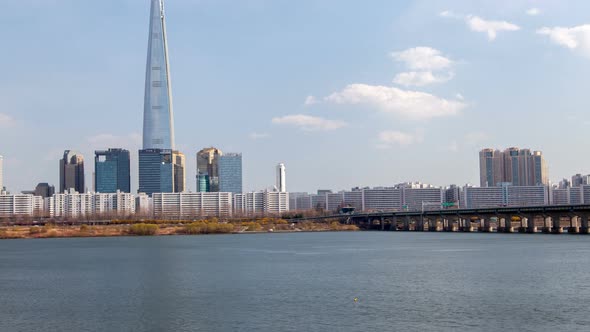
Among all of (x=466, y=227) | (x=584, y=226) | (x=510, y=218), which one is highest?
(x=510, y=218)

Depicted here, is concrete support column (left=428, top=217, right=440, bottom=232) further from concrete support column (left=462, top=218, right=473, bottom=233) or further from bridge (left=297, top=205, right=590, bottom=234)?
concrete support column (left=462, top=218, right=473, bottom=233)

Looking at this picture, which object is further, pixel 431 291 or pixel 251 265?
pixel 251 265

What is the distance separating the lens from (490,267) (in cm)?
7006

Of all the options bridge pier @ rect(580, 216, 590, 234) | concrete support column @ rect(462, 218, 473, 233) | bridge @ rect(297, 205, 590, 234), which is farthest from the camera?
concrete support column @ rect(462, 218, 473, 233)

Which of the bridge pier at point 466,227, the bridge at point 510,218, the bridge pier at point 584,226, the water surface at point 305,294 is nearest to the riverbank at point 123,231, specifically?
the bridge at point 510,218

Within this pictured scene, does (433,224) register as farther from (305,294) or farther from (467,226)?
(305,294)

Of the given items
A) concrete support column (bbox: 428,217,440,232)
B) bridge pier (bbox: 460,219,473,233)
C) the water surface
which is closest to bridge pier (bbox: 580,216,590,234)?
bridge pier (bbox: 460,219,473,233)

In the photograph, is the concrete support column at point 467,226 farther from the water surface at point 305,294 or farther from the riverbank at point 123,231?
the water surface at point 305,294

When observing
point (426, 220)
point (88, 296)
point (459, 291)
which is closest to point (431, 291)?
point (459, 291)

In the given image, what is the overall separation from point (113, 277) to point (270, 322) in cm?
2953

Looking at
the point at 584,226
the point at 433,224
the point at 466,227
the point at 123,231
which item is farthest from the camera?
the point at 433,224

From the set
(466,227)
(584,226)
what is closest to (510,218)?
(466,227)

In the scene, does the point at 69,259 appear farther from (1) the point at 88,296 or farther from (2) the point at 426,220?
(2) the point at 426,220

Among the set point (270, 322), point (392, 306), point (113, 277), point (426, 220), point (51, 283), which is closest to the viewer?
point (270, 322)
